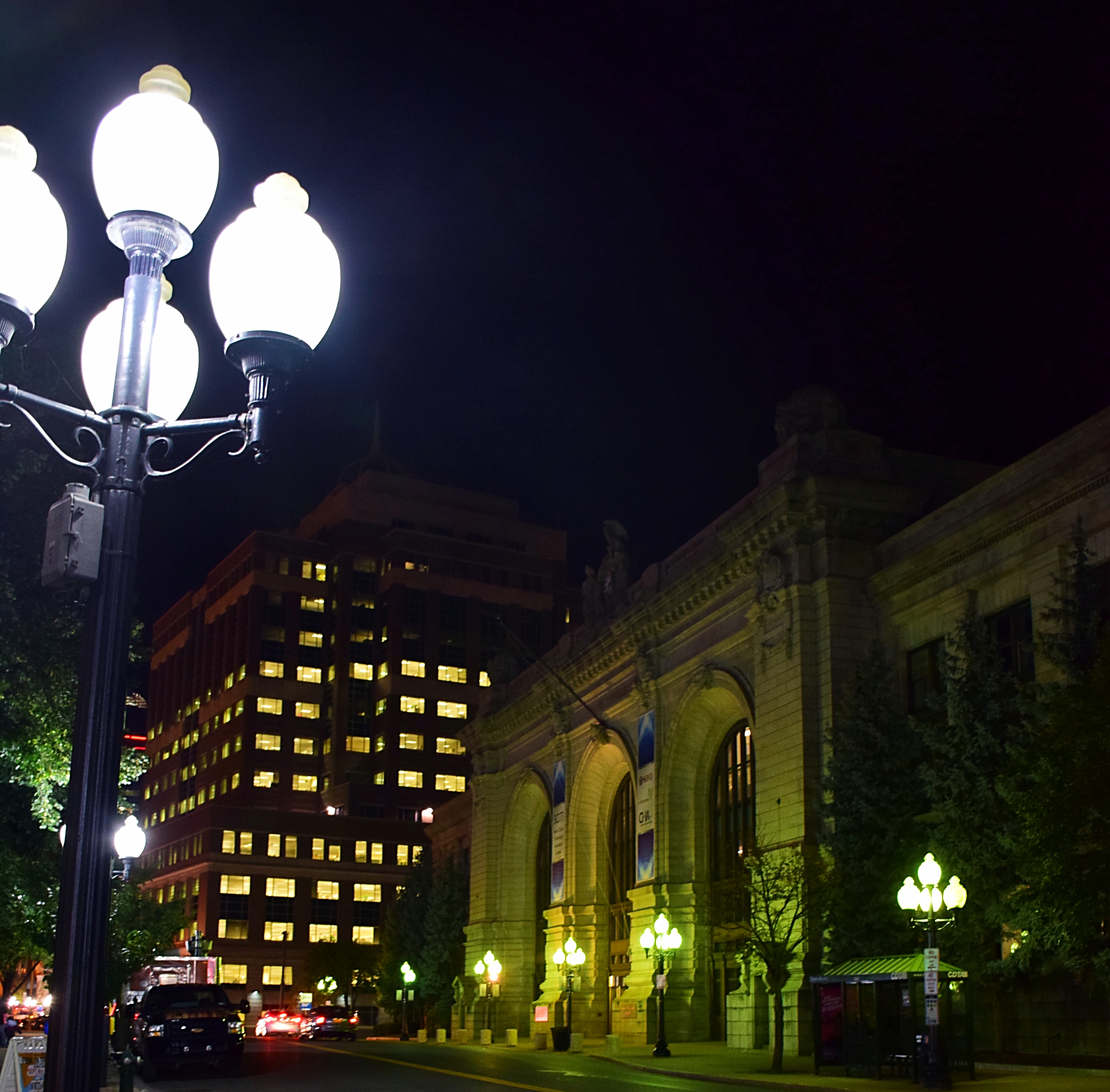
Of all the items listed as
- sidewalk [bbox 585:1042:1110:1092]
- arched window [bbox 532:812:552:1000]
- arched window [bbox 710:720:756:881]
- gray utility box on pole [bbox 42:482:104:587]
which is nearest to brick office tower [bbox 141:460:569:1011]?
arched window [bbox 532:812:552:1000]

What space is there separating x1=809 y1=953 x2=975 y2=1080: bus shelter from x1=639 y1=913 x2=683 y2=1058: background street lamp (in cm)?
1024

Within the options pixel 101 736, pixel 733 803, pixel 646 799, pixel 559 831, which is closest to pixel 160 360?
pixel 101 736

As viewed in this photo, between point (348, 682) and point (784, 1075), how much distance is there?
123144 mm

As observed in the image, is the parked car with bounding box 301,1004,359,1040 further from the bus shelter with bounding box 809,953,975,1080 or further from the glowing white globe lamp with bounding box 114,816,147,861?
the glowing white globe lamp with bounding box 114,816,147,861

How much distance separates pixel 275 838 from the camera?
437 ft

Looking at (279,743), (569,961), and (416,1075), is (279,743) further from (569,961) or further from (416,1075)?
(416,1075)

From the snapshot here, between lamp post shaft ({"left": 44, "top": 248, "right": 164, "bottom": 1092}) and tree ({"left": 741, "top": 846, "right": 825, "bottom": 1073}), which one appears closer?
lamp post shaft ({"left": 44, "top": 248, "right": 164, "bottom": 1092})

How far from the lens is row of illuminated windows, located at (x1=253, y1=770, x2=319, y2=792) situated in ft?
488

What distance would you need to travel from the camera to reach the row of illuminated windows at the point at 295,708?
152500 millimetres

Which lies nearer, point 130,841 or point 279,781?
point 130,841

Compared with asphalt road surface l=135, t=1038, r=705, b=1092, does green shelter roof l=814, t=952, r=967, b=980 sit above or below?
above

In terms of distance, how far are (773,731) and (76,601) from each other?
36.4 metres

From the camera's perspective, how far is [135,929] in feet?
148

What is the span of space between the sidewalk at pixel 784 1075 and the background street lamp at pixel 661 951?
0.46 m
